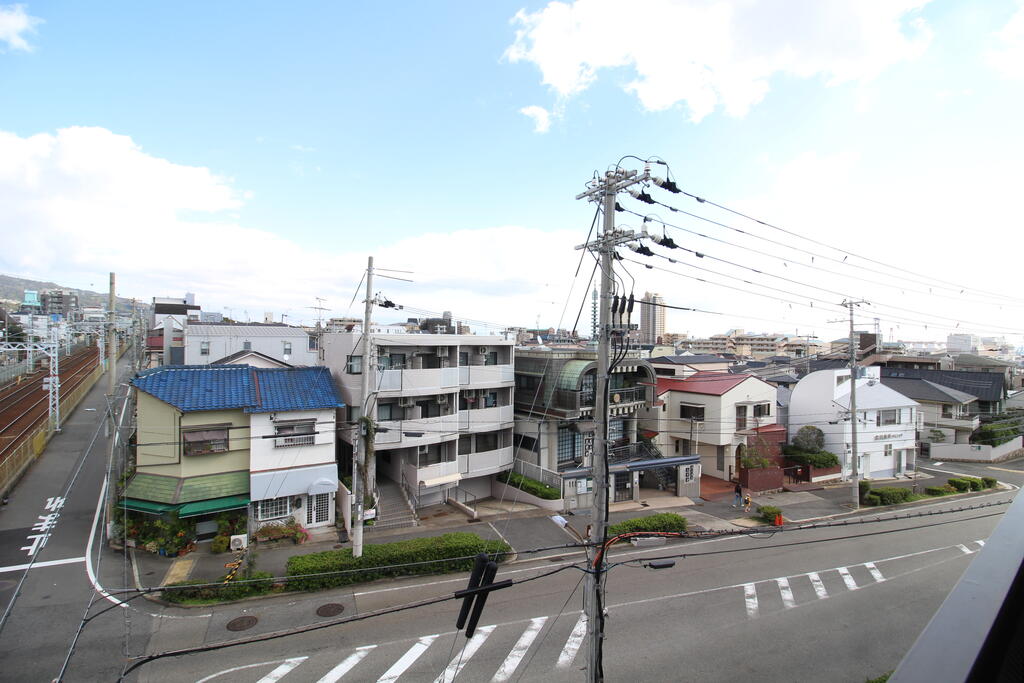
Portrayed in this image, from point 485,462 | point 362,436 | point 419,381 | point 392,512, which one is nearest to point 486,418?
point 485,462

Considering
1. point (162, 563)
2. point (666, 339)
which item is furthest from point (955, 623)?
point (666, 339)

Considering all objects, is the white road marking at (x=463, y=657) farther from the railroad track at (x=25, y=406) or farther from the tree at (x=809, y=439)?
the tree at (x=809, y=439)

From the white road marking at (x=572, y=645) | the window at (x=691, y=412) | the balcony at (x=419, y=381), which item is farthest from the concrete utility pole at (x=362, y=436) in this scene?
the window at (x=691, y=412)

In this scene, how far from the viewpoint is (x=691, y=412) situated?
32.8 m

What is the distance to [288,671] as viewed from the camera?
469 inches

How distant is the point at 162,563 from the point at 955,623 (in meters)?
22.4

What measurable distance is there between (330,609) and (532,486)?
1250 cm

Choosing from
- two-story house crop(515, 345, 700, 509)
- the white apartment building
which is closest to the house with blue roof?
the white apartment building

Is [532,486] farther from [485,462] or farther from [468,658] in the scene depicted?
[468,658]

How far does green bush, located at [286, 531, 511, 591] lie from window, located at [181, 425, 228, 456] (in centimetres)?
620

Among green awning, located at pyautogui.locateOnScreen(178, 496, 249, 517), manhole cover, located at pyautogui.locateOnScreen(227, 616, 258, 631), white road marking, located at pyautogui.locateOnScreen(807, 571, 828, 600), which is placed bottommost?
white road marking, located at pyautogui.locateOnScreen(807, 571, 828, 600)

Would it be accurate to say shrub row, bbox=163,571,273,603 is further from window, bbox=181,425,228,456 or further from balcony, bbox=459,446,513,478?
balcony, bbox=459,446,513,478

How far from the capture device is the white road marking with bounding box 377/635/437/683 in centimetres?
1172

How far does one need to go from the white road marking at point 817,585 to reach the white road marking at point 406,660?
43.3 ft
